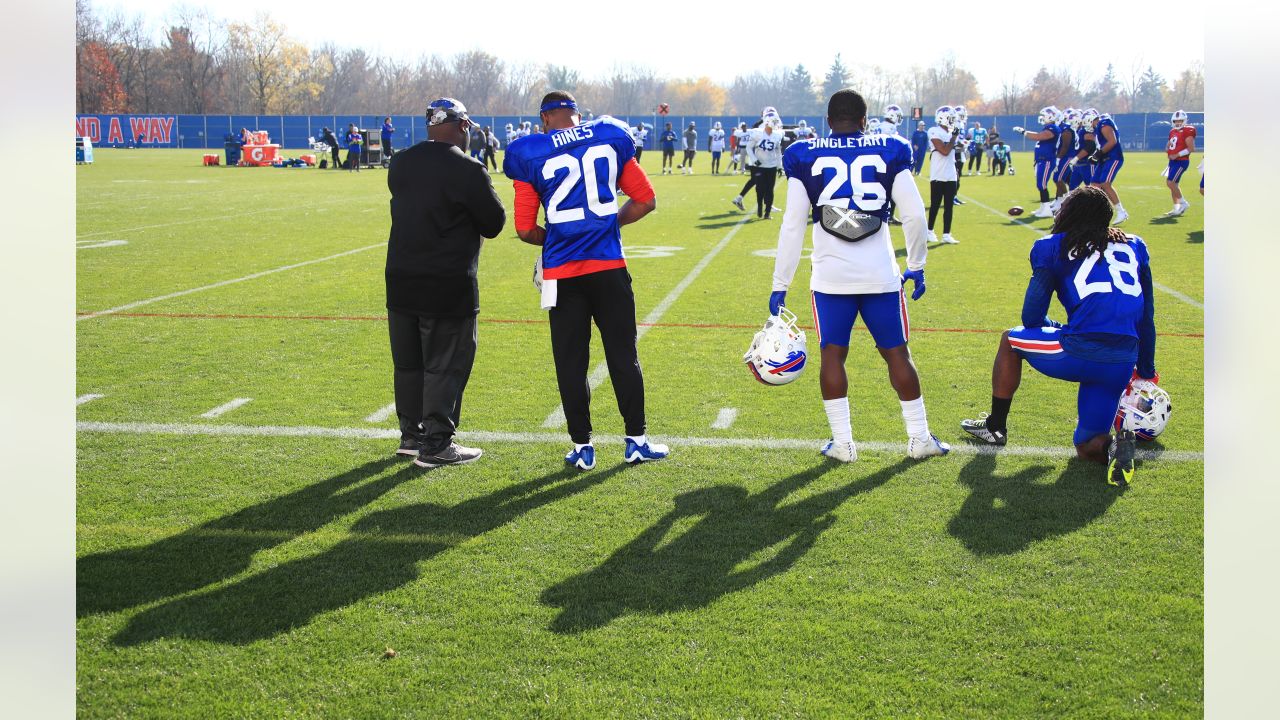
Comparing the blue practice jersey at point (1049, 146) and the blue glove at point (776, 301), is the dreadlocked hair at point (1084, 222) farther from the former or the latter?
the blue practice jersey at point (1049, 146)

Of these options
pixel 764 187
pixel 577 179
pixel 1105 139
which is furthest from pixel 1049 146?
pixel 577 179

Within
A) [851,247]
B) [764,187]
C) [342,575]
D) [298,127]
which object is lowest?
[342,575]

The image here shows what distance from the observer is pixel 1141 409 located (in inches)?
206

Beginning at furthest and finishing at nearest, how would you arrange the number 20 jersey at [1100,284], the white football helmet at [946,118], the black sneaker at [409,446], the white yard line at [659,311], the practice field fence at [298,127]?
the practice field fence at [298,127], the white football helmet at [946,118], the white yard line at [659,311], the black sneaker at [409,446], the number 20 jersey at [1100,284]

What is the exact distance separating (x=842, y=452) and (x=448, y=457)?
1.92 meters

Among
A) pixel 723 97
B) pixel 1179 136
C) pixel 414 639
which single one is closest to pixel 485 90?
pixel 723 97

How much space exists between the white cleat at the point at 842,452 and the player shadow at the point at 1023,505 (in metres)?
0.52

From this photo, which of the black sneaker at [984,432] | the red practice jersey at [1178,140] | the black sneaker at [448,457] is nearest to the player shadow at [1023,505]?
the black sneaker at [984,432]

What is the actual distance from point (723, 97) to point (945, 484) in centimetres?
12302

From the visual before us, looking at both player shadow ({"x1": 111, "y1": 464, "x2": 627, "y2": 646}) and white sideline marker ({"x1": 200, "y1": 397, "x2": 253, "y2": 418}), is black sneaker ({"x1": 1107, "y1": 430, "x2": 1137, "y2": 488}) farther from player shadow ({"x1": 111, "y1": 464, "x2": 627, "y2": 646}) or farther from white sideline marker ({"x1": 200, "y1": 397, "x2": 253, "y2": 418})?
white sideline marker ({"x1": 200, "y1": 397, "x2": 253, "y2": 418})

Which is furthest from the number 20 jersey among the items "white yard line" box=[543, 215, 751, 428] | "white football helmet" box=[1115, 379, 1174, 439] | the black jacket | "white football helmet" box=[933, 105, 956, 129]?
"white football helmet" box=[933, 105, 956, 129]

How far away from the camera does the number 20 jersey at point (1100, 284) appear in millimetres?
4844

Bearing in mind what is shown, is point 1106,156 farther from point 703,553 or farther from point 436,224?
point 703,553
